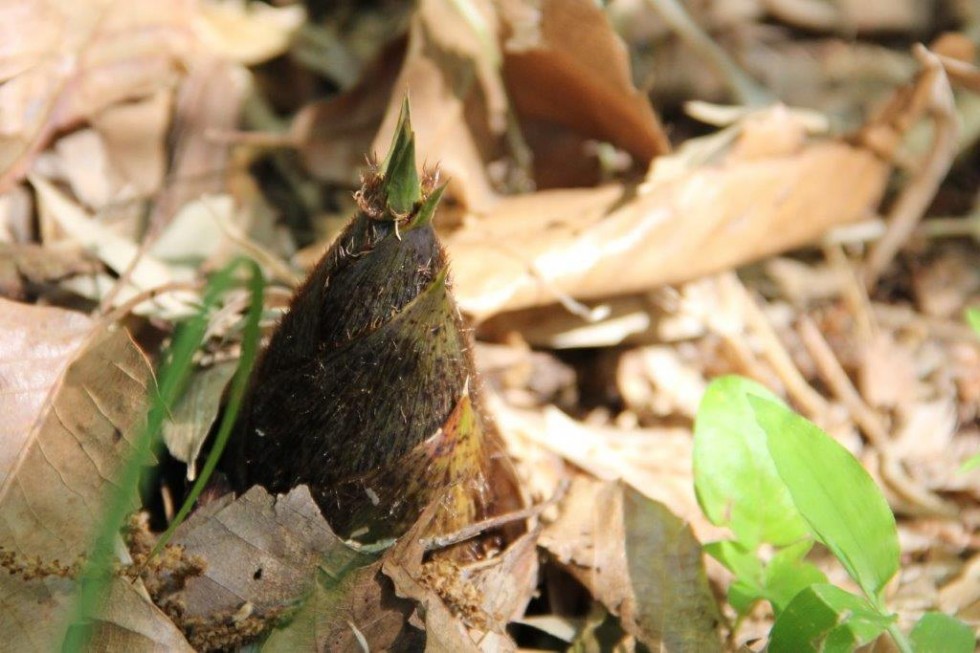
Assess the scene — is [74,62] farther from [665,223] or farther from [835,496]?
[835,496]

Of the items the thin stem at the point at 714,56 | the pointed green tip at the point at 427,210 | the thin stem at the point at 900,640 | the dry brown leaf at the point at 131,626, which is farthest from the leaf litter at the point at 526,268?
the pointed green tip at the point at 427,210

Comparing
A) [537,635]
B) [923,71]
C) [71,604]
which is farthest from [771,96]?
[71,604]

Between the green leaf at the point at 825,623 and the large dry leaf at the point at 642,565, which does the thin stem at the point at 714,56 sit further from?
the green leaf at the point at 825,623

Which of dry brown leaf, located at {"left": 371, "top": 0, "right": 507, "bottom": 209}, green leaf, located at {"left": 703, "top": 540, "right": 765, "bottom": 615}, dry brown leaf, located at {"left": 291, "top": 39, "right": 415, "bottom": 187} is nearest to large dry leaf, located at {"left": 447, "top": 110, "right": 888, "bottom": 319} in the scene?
dry brown leaf, located at {"left": 371, "top": 0, "right": 507, "bottom": 209}

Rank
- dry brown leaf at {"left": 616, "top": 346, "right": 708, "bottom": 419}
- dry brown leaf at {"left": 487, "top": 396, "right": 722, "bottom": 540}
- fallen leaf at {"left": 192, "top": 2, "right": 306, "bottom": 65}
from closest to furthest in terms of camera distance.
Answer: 1. dry brown leaf at {"left": 487, "top": 396, "right": 722, "bottom": 540}
2. dry brown leaf at {"left": 616, "top": 346, "right": 708, "bottom": 419}
3. fallen leaf at {"left": 192, "top": 2, "right": 306, "bottom": 65}

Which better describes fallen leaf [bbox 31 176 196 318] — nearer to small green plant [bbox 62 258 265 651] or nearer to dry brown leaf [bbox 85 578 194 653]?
small green plant [bbox 62 258 265 651]

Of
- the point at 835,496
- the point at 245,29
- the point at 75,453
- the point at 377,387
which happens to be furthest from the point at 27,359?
the point at 245,29
